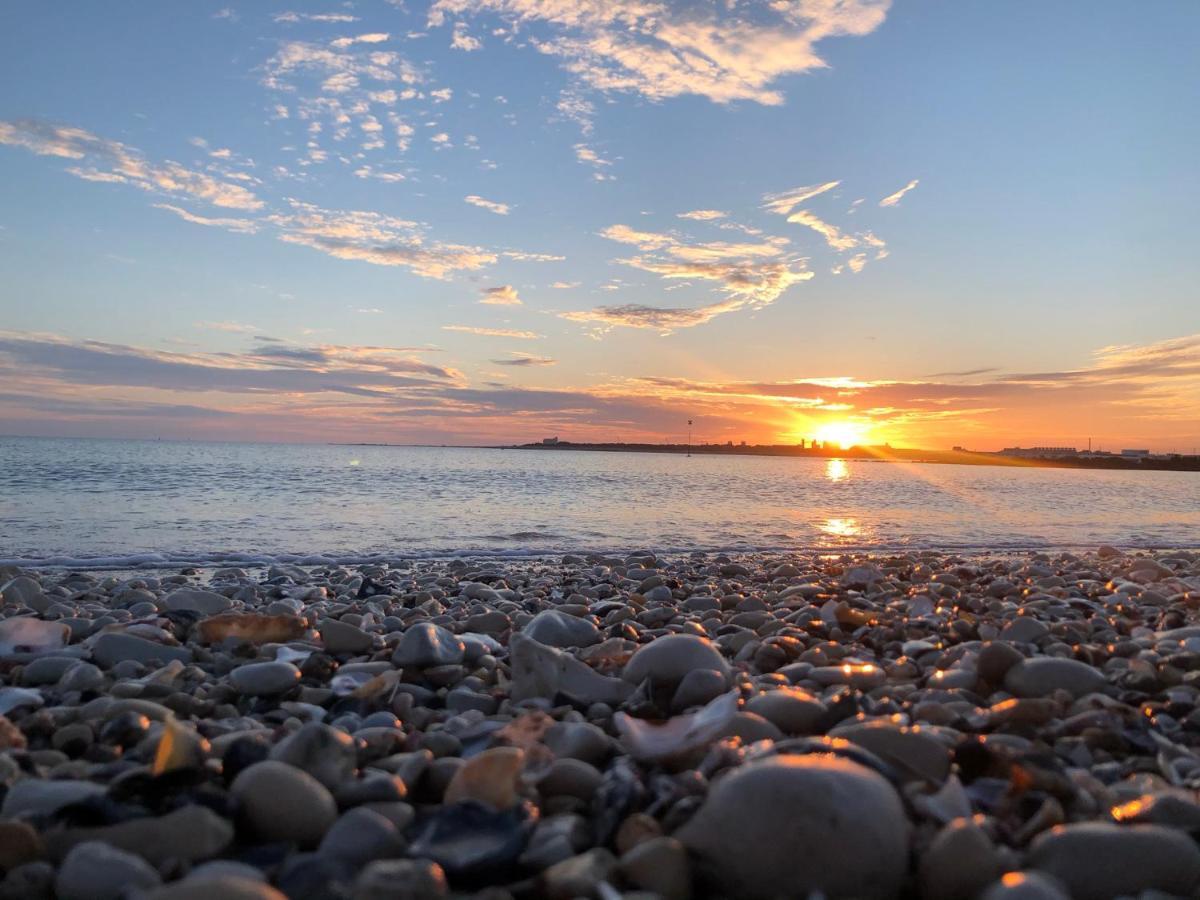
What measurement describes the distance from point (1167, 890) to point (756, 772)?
31.9 inches

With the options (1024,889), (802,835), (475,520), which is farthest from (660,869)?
(475,520)

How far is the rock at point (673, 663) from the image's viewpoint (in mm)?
3057

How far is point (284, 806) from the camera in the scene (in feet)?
6.04

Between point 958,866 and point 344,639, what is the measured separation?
314 centimetres

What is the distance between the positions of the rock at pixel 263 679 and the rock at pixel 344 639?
641 millimetres

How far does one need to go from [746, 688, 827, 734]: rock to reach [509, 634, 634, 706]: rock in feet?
2.18

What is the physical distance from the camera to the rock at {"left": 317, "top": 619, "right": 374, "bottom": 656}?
156 inches

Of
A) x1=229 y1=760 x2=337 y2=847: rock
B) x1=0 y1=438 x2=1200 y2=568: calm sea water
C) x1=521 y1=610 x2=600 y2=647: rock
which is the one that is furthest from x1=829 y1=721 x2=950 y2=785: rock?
x1=0 y1=438 x2=1200 y2=568: calm sea water

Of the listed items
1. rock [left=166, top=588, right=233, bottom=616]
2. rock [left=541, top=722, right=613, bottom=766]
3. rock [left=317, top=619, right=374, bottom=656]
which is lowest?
rock [left=166, top=588, right=233, bottom=616]

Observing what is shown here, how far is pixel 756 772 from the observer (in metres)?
1.65

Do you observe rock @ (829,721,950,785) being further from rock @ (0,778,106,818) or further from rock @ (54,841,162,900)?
rock @ (0,778,106,818)

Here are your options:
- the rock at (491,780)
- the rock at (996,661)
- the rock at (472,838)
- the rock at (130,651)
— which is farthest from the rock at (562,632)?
the rock at (472,838)

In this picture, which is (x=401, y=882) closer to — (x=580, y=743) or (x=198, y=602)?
(x=580, y=743)

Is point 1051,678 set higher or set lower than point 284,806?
higher
